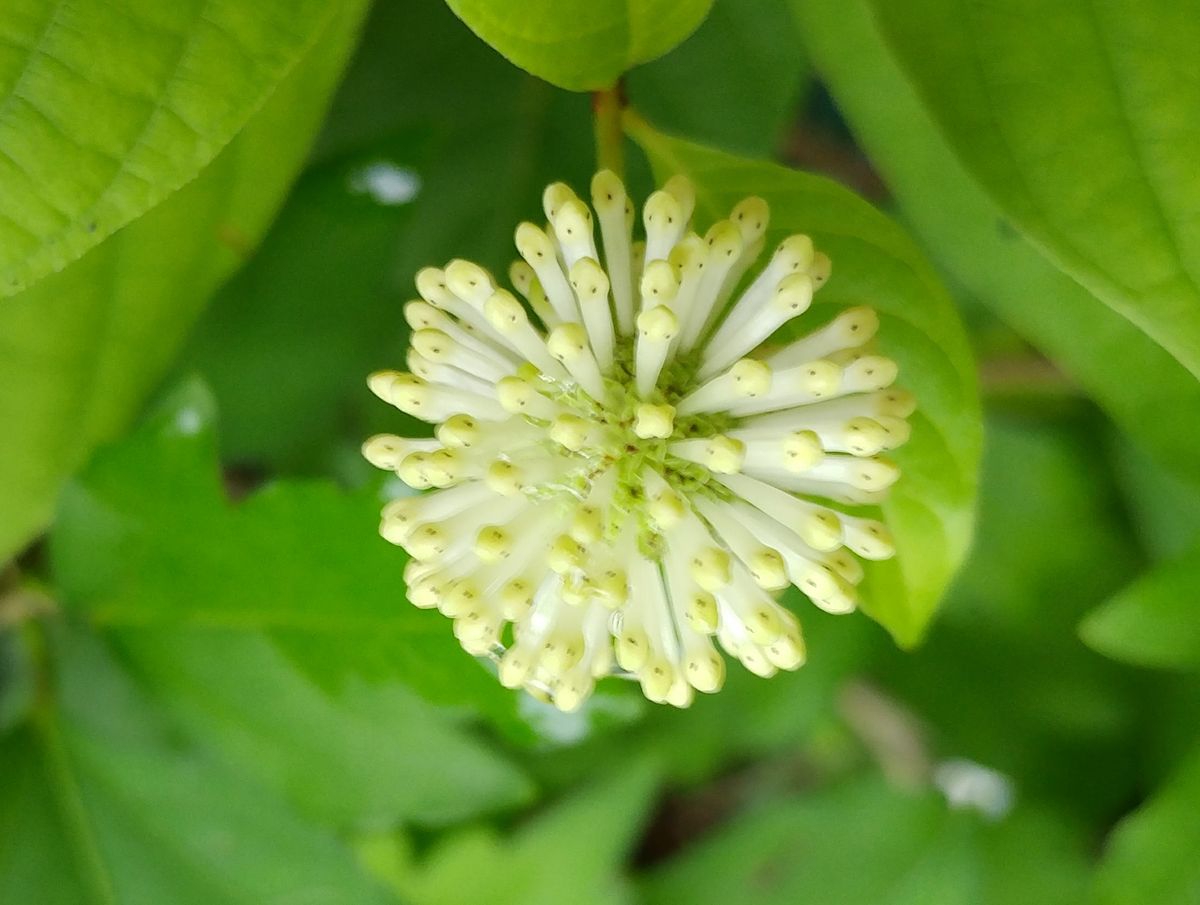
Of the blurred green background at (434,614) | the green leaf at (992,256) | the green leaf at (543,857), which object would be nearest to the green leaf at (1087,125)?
the blurred green background at (434,614)

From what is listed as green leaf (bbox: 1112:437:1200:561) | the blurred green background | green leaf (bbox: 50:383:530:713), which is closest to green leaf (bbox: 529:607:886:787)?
the blurred green background

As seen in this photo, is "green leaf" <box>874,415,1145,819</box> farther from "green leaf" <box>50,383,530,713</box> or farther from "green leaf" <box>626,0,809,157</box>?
"green leaf" <box>50,383,530,713</box>

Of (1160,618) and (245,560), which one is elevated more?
(245,560)

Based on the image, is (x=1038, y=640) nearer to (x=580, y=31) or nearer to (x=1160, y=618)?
(x=1160, y=618)

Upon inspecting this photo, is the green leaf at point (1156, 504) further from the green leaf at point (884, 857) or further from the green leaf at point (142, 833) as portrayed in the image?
the green leaf at point (142, 833)

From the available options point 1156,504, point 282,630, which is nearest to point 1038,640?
point 1156,504

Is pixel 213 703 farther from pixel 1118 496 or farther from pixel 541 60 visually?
pixel 1118 496

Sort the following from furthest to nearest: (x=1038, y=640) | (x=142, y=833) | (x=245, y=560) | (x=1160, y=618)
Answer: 1. (x=1038, y=640)
2. (x=142, y=833)
3. (x=245, y=560)
4. (x=1160, y=618)

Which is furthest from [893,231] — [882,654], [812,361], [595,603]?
[882,654]

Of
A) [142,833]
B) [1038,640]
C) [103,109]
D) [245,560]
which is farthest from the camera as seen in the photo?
[1038,640]
